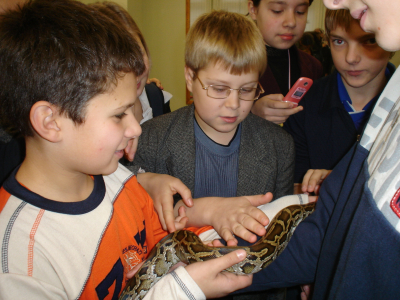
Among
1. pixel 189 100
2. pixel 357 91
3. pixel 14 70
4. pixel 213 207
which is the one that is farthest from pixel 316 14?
pixel 14 70

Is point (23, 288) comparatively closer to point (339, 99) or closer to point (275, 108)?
point (275, 108)

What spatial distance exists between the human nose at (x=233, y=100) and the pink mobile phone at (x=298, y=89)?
1.94ft

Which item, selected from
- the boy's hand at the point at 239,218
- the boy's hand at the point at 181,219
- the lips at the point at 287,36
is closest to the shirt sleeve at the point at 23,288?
the boy's hand at the point at 181,219

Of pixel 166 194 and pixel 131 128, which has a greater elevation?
pixel 131 128

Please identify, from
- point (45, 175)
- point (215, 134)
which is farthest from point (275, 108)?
point (45, 175)

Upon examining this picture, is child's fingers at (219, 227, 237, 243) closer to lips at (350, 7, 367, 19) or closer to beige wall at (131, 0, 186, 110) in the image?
lips at (350, 7, 367, 19)

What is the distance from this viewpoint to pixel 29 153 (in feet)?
3.43

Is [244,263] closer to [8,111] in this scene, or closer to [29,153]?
[29,153]

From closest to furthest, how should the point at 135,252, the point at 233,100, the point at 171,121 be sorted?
the point at 135,252, the point at 233,100, the point at 171,121

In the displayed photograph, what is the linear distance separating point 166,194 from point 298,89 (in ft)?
4.12

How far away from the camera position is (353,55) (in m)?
1.76

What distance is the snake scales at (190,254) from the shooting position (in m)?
1.29

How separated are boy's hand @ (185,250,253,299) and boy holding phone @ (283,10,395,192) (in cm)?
89

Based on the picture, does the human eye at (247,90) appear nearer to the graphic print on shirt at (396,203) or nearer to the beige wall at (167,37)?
the graphic print on shirt at (396,203)
